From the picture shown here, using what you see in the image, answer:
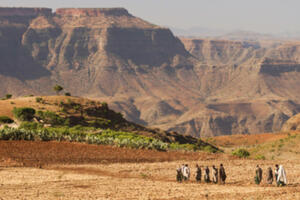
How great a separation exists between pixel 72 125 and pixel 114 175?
116 ft

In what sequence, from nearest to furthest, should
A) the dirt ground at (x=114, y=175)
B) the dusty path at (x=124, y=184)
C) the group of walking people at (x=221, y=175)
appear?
the dusty path at (x=124, y=184) → the dirt ground at (x=114, y=175) → the group of walking people at (x=221, y=175)

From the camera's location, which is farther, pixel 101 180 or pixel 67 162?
pixel 67 162

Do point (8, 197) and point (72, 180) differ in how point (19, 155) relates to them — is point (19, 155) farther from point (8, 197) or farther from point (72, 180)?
point (8, 197)

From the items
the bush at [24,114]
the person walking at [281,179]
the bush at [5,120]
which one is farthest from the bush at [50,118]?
the person walking at [281,179]

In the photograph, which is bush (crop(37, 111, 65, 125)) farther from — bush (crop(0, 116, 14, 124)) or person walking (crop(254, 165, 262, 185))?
person walking (crop(254, 165, 262, 185))

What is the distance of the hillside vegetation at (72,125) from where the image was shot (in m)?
58.2

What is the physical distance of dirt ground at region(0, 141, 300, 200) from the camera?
34.7 m

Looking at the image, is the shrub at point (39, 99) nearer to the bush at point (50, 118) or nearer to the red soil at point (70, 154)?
the bush at point (50, 118)

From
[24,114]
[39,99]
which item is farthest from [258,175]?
[39,99]

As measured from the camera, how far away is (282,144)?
74938 mm

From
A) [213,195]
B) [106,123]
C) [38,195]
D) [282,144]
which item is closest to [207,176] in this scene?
[213,195]

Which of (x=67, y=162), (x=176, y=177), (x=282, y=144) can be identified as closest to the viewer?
(x=176, y=177)

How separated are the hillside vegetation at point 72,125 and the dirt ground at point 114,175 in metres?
2.48

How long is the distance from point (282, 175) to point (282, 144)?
3763 cm
